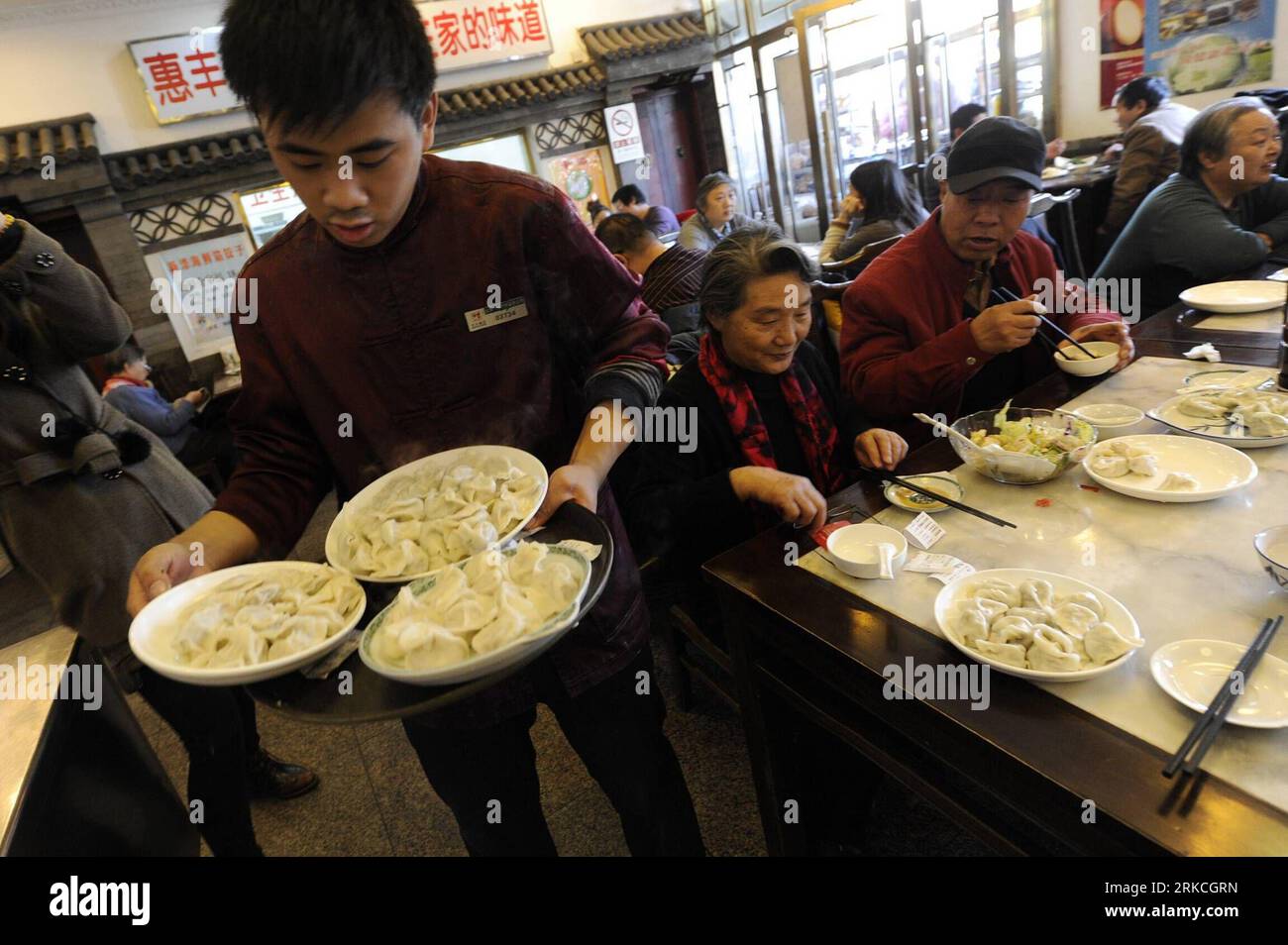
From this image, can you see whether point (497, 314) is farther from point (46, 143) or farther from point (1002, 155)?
point (46, 143)

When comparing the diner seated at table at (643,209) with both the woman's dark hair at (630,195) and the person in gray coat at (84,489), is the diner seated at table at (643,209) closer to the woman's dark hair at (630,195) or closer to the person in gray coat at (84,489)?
the woman's dark hair at (630,195)

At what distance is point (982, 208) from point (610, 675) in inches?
80.1

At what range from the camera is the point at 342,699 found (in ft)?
3.34

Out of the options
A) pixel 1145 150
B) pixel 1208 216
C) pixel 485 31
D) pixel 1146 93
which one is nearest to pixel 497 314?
pixel 1208 216

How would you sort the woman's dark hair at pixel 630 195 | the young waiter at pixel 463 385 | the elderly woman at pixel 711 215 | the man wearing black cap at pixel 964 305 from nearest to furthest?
the young waiter at pixel 463 385
the man wearing black cap at pixel 964 305
the elderly woman at pixel 711 215
the woman's dark hair at pixel 630 195

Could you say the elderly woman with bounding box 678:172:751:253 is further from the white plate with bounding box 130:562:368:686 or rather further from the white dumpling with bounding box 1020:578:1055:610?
the white plate with bounding box 130:562:368:686

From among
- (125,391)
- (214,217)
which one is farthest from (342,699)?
(214,217)

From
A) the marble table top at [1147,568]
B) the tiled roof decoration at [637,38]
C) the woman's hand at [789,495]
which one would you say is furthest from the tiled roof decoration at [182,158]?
the marble table top at [1147,568]

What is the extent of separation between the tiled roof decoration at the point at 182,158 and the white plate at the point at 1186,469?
8.81 m

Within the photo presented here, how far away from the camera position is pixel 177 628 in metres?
1.15

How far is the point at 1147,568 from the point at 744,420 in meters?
1.15

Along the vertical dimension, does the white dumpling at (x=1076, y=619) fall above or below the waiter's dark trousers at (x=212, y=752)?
above

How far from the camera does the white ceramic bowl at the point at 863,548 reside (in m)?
1.42
